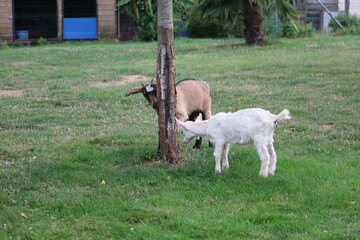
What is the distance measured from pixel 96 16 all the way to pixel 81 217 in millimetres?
25016

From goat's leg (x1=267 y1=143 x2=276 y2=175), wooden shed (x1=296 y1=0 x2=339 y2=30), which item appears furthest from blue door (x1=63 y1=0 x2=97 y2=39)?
goat's leg (x1=267 y1=143 x2=276 y2=175)

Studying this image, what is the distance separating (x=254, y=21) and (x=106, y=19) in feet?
32.4

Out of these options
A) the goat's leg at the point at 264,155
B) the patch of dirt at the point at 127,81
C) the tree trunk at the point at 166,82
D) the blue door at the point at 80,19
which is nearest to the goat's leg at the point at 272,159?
the goat's leg at the point at 264,155

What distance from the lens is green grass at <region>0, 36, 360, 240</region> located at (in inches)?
247

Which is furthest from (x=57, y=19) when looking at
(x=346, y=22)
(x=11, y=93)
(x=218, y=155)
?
(x=218, y=155)

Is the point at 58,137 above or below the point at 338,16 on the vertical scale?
below

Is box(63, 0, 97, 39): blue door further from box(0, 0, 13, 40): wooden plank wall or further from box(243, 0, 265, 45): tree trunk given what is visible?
box(243, 0, 265, 45): tree trunk

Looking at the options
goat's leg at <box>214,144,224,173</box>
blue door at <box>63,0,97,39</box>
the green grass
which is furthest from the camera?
blue door at <box>63,0,97,39</box>

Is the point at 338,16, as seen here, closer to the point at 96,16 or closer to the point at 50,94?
the point at 96,16

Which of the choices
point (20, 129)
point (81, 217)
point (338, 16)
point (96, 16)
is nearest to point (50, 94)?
point (20, 129)

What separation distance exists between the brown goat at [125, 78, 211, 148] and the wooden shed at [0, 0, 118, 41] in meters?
20.8

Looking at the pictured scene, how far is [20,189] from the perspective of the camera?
293 inches

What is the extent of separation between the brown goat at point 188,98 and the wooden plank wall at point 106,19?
20698mm

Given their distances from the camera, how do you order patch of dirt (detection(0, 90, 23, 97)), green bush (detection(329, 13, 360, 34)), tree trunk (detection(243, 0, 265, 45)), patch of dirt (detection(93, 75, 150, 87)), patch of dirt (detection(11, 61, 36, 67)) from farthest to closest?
green bush (detection(329, 13, 360, 34)) < tree trunk (detection(243, 0, 265, 45)) < patch of dirt (detection(11, 61, 36, 67)) < patch of dirt (detection(93, 75, 150, 87)) < patch of dirt (detection(0, 90, 23, 97))
